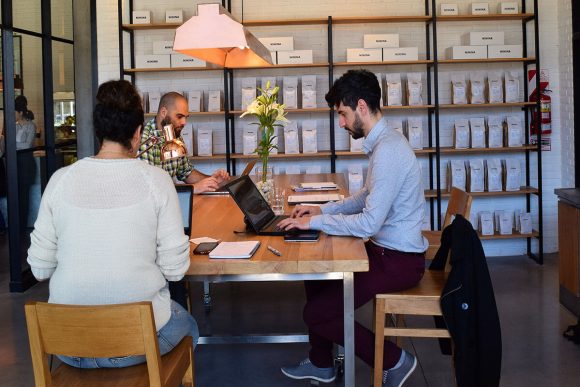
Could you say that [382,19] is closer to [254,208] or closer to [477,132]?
[477,132]

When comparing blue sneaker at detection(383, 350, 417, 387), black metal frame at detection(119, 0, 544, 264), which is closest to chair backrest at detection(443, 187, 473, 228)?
blue sneaker at detection(383, 350, 417, 387)

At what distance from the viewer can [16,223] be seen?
20.9 feet

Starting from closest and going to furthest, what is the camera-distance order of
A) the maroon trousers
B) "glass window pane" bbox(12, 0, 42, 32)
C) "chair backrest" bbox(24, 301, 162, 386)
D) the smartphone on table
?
"chair backrest" bbox(24, 301, 162, 386), the smartphone on table, the maroon trousers, "glass window pane" bbox(12, 0, 42, 32)

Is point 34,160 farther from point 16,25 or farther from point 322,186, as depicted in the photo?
point 322,186

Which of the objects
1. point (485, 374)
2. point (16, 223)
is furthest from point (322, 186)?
point (16, 223)

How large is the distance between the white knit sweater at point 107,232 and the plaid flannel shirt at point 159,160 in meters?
2.20

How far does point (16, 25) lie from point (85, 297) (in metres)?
4.39

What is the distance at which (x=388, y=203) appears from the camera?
3363 millimetres

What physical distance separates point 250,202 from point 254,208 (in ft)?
0.14

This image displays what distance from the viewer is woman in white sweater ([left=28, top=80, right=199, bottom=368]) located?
99.3 inches

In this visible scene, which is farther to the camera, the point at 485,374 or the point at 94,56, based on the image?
the point at 94,56

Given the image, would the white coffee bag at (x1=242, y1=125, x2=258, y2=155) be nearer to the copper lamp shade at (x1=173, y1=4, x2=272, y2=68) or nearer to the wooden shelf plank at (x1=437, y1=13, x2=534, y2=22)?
the wooden shelf plank at (x1=437, y1=13, x2=534, y2=22)

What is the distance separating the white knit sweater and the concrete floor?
1.73 m

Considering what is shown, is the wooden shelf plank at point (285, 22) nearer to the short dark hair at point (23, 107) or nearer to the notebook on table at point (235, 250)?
the short dark hair at point (23, 107)
